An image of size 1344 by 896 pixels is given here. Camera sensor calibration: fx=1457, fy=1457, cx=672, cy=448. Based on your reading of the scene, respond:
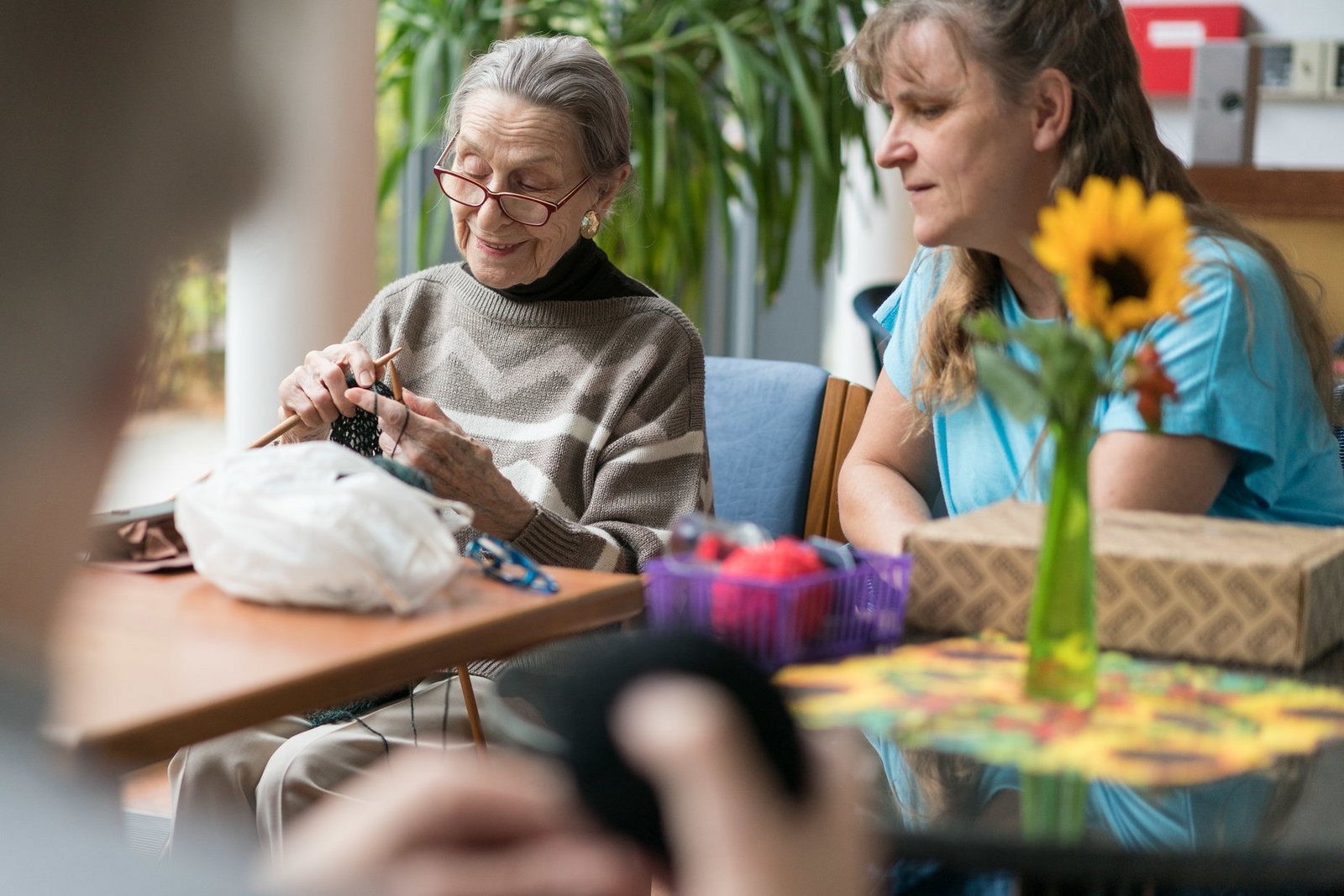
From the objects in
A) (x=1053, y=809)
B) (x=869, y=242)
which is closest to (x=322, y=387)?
(x=1053, y=809)

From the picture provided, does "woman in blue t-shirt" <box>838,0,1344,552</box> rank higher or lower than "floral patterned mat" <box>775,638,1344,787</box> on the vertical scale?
higher

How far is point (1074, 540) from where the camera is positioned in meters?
0.96

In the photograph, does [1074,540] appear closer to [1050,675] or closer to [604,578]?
[1050,675]

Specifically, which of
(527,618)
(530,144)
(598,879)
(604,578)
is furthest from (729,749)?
(530,144)

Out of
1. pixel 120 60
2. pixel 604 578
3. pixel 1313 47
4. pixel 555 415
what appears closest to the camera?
pixel 120 60

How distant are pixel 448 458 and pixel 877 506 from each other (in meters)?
0.48

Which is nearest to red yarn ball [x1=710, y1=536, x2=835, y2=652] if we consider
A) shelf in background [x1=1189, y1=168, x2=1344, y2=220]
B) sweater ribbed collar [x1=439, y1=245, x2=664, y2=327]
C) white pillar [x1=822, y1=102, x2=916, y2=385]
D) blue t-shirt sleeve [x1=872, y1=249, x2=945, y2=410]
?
blue t-shirt sleeve [x1=872, y1=249, x2=945, y2=410]

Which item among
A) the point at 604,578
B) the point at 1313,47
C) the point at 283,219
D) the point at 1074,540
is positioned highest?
the point at 1313,47

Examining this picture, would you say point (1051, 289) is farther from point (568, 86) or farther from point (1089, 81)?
point (568, 86)

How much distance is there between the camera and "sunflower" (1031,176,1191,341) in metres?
0.93

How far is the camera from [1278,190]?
11.6 feet

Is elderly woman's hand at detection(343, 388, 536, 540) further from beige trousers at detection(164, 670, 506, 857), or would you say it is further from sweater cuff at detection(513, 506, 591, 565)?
beige trousers at detection(164, 670, 506, 857)

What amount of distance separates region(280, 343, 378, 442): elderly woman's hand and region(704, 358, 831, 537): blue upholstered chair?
586 millimetres

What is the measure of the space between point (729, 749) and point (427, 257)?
2.86 m
